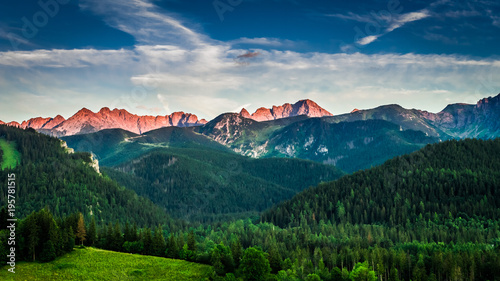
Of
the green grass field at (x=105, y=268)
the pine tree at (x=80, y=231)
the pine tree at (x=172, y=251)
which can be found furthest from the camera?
the pine tree at (x=172, y=251)

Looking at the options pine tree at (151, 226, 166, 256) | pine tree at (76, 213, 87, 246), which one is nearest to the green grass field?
pine tree at (76, 213, 87, 246)

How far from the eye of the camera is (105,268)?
105 metres

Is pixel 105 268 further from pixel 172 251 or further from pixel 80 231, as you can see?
pixel 172 251

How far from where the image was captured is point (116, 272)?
103000 mm

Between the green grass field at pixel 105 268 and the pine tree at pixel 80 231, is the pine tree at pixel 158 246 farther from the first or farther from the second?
the pine tree at pixel 80 231

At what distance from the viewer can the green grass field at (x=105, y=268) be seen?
95.1 meters

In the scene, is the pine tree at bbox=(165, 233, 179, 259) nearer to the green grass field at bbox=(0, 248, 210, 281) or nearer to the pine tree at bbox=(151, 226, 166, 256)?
the pine tree at bbox=(151, 226, 166, 256)

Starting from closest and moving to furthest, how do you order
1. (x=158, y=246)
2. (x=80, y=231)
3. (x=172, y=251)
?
(x=80, y=231) < (x=172, y=251) < (x=158, y=246)

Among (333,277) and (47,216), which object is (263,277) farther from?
(47,216)

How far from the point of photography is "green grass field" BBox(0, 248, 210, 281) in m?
95.1

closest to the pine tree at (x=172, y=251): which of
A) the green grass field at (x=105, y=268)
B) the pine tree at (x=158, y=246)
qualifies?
the pine tree at (x=158, y=246)

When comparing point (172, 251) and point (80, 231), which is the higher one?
point (80, 231)

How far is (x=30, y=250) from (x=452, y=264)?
13857 centimetres

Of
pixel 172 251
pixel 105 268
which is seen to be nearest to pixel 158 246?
pixel 172 251
